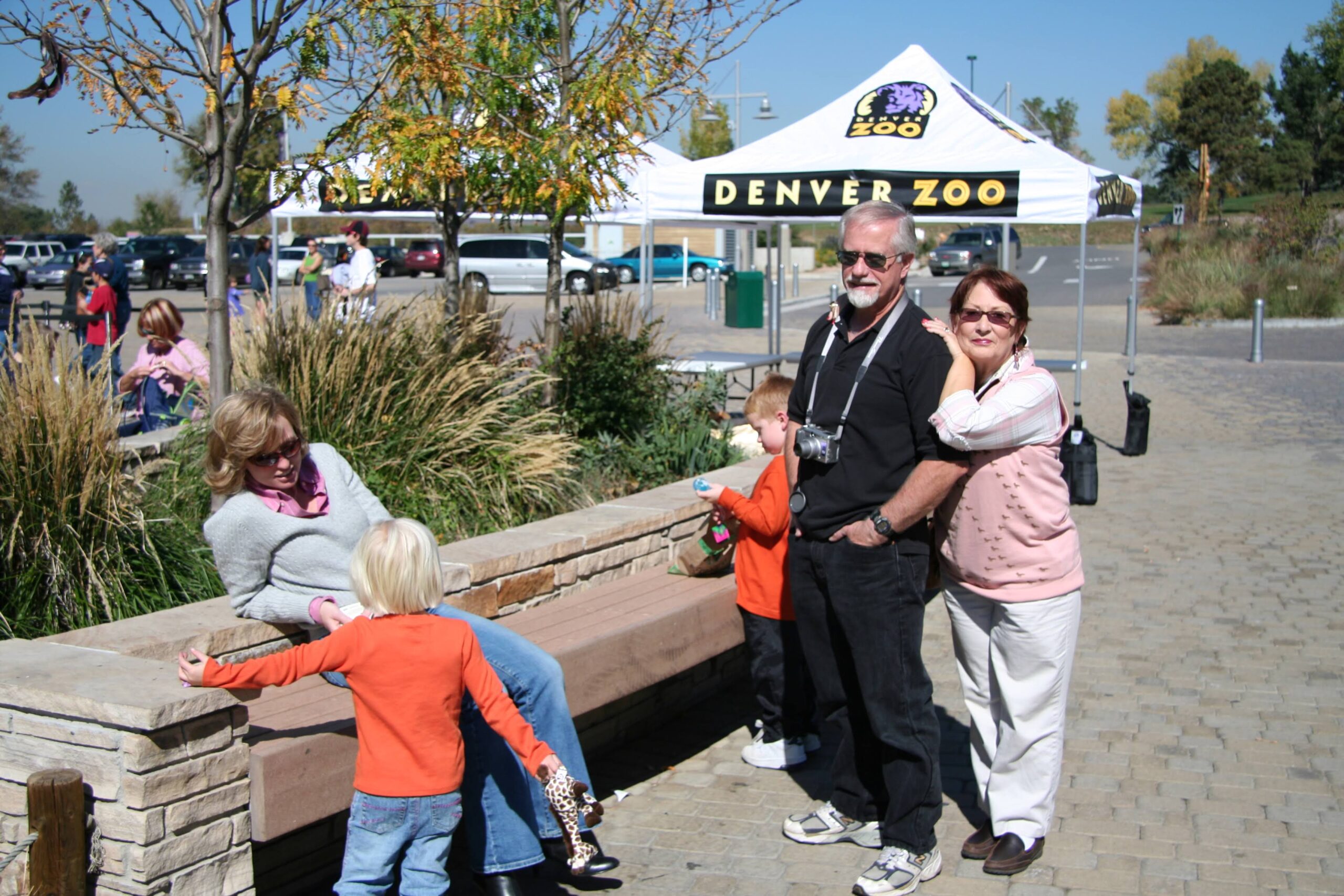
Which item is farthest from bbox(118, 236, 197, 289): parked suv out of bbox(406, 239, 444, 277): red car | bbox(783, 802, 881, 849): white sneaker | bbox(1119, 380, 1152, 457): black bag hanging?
bbox(783, 802, 881, 849): white sneaker

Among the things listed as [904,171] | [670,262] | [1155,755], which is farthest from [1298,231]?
[1155,755]

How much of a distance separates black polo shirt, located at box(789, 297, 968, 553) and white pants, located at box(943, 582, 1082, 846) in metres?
0.31

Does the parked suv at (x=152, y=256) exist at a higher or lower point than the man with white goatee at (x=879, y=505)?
higher

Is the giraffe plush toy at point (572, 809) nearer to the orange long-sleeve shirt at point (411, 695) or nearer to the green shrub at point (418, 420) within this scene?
the orange long-sleeve shirt at point (411, 695)

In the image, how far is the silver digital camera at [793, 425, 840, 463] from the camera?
132 inches

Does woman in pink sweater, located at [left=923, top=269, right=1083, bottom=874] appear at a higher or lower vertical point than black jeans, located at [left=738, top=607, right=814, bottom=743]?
higher

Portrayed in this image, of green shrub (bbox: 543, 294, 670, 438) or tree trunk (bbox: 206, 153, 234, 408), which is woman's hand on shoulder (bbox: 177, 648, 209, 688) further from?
green shrub (bbox: 543, 294, 670, 438)

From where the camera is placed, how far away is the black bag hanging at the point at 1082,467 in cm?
825

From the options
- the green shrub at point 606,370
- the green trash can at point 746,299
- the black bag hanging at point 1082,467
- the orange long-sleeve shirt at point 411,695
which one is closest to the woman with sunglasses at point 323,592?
the orange long-sleeve shirt at point 411,695

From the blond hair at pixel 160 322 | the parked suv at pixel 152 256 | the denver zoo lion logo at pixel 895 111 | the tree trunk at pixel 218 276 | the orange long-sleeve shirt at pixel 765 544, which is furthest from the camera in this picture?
the parked suv at pixel 152 256

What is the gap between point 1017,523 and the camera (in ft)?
11.1

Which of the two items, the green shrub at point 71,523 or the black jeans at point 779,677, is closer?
the green shrub at point 71,523

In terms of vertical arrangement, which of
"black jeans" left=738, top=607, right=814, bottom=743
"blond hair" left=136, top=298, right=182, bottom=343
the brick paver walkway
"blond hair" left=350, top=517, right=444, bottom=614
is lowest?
the brick paver walkway

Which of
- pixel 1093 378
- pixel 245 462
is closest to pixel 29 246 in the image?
pixel 1093 378
